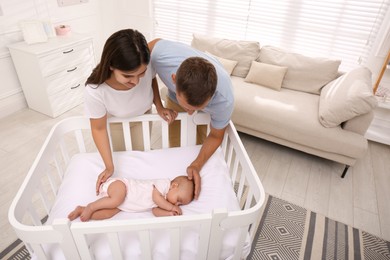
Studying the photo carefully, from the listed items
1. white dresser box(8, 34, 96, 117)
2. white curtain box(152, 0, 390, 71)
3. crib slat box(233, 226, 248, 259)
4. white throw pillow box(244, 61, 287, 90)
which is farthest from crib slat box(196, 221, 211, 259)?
white curtain box(152, 0, 390, 71)

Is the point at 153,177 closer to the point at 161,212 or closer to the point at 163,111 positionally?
the point at 161,212

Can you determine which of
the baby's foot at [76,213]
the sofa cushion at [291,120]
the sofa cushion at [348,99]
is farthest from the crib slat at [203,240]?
the sofa cushion at [348,99]

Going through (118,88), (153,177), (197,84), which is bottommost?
(153,177)

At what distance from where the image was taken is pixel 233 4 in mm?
3109

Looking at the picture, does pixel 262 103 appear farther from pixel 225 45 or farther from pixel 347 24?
pixel 347 24

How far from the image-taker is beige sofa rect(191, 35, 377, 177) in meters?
2.09

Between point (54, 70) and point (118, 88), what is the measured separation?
183 cm

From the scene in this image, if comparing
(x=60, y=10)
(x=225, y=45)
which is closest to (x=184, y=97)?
(x=225, y=45)

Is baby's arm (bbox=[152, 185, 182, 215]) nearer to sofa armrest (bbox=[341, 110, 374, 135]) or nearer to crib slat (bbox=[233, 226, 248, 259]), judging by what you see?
crib slat (bbox=[233, 226, 248, 259])

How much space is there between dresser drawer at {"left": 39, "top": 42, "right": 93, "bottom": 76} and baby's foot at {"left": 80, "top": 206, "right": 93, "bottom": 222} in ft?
6.56

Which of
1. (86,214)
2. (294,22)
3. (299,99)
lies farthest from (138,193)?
(294,22)

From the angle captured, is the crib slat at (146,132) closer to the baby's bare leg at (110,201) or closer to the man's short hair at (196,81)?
the baby's bare leg at (110,201)

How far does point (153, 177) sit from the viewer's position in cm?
145

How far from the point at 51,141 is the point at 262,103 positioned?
5.82 ft
